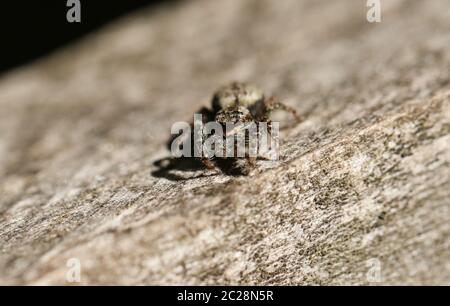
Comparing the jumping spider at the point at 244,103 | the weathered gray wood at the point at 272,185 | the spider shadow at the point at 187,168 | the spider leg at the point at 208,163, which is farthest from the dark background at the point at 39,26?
the spider leg at the point at 208,163

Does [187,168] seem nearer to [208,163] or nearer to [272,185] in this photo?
[208,163]

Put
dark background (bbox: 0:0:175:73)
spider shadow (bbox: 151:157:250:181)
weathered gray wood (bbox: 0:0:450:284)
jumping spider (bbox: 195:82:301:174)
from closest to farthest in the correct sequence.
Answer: weathered gray wood (bbox: 0:0:450:284) → spider shadow (bbox: 151:157:250:181) → jumping spider (bbox: 195:82:301:174) → dark background (bbox: 0:0:175:73)

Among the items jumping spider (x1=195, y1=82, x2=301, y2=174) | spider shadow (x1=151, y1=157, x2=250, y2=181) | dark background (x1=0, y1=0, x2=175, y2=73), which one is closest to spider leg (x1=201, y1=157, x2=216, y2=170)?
spider shadow (x1=151, y1=157, x2=250, y2=181)

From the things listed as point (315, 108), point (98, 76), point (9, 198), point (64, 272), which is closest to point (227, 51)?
point (98, 76)

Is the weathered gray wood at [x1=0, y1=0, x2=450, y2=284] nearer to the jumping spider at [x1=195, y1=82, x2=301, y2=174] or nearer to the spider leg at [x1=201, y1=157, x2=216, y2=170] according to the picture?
the spider leg at [x1=201, y1=157, x2=216, y2=170]

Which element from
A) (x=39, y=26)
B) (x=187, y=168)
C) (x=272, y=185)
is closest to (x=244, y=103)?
(x=187, y=168)

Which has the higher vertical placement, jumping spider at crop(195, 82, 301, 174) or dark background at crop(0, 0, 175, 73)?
dark background at crop(0, 0, 175, 73)
